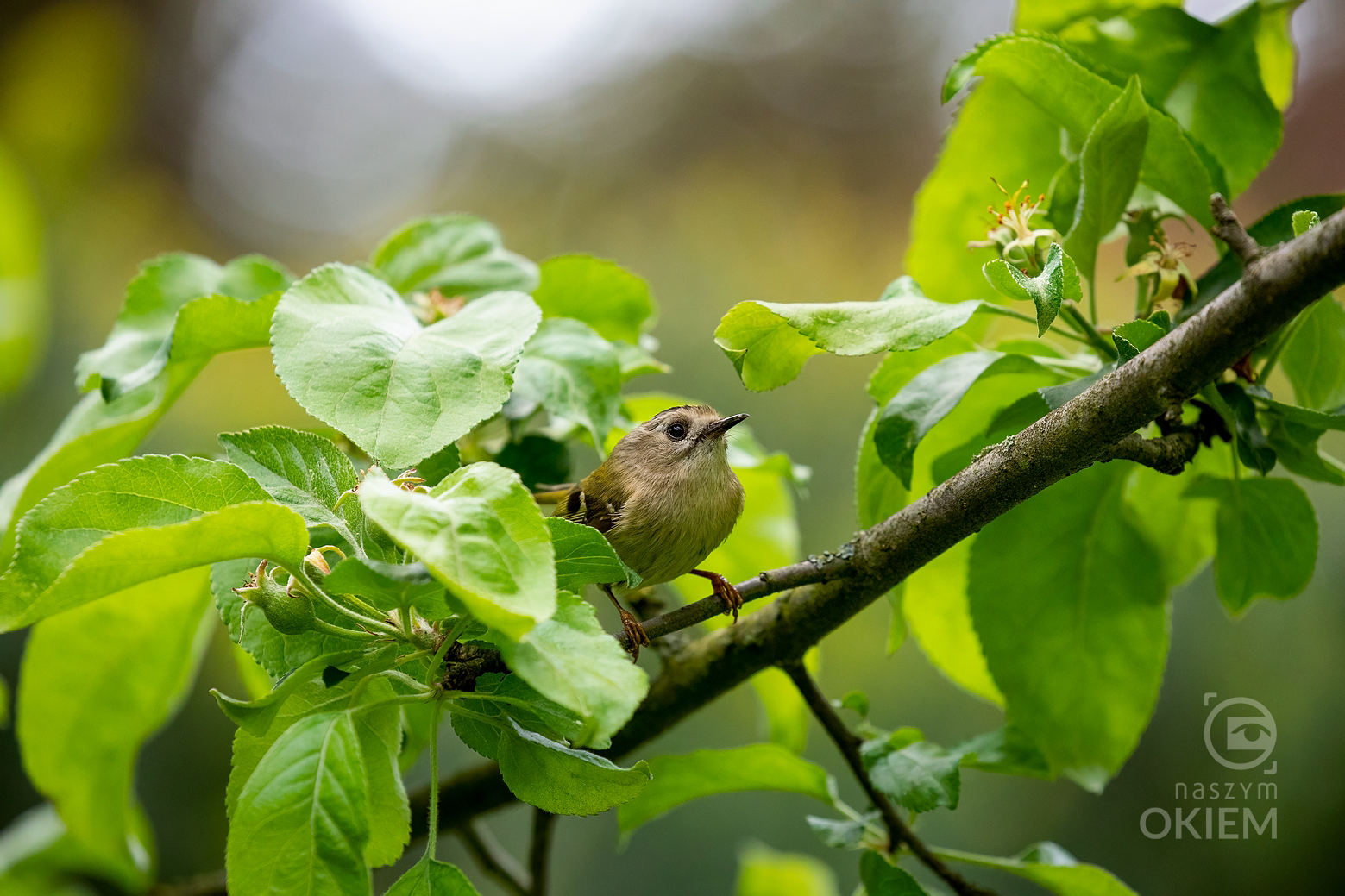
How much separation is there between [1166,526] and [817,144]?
2274 mm

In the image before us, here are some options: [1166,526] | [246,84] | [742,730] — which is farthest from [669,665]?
[246,84]

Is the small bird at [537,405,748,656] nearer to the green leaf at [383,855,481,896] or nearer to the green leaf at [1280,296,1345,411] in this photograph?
the green leaf at [383,855,481,896]

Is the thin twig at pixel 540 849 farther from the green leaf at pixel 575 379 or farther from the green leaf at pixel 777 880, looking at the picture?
the green leaf at pixel 575 379

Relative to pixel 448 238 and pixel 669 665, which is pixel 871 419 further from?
pixel 448 238

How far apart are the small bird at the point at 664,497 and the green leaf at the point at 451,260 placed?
22 centimetres

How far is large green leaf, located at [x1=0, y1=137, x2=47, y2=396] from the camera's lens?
62.2 inches

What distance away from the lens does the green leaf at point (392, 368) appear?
525 mm

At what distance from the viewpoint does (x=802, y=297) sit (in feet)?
8.21

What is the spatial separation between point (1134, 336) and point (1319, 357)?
0.34 meters

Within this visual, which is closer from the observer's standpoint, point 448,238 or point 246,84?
point 448,238

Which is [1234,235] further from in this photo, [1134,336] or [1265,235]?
[1265,235]

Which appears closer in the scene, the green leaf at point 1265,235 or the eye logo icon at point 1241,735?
the green leaf at point 1265,235

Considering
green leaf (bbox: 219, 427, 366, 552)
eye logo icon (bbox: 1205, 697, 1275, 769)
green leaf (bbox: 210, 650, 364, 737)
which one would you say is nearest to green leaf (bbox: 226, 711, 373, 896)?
green leaf (bbox: 210, 650, 364, 737)

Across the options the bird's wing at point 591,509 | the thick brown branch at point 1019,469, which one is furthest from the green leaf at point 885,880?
the bird's wing at point 591,509
